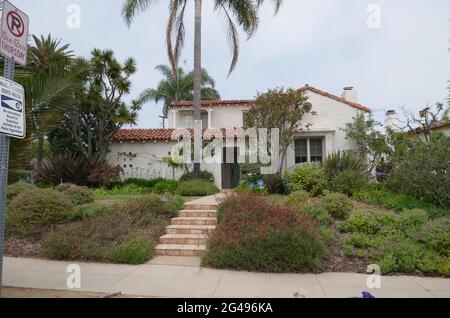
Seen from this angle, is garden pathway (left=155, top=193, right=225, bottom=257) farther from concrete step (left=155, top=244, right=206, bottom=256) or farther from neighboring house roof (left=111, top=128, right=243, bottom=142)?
neighboring house roof (left=111, top=128, right=243, bottom=142)

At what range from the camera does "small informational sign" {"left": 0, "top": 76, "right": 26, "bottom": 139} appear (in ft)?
11.3

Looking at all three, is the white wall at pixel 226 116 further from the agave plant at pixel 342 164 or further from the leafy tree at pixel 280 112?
the agave plant at pixel 342 164

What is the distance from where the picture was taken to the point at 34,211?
7559mm

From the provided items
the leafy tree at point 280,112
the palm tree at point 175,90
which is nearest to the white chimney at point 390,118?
the leafy tree at point 280,112

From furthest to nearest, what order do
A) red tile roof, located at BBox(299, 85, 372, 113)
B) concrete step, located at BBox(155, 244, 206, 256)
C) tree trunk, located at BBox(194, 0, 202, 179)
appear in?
1. red tile roof, located at BBox(299, 85, 372, 113)
2. tree trunk, located at BBox(194, 0, 202, 179)
3. concrete step, located at BBox(155, 244, 206, 256)

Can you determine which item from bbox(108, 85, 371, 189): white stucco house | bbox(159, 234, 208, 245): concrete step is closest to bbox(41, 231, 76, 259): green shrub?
bbox(159, 234, 208, 245): concrete step

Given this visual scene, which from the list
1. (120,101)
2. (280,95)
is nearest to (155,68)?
(120,101)

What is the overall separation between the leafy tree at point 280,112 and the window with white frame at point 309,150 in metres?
1.45

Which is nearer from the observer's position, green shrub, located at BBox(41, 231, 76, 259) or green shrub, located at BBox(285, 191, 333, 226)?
green shrub, located at BBox(41, 231, 76, 259)

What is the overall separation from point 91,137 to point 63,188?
6838mm

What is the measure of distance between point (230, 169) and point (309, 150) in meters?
4.14

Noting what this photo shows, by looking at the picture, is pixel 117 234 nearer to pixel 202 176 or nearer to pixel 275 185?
pixel 275 185

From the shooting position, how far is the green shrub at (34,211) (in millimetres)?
7438

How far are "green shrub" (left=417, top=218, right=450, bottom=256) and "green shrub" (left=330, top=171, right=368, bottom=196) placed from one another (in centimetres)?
355
